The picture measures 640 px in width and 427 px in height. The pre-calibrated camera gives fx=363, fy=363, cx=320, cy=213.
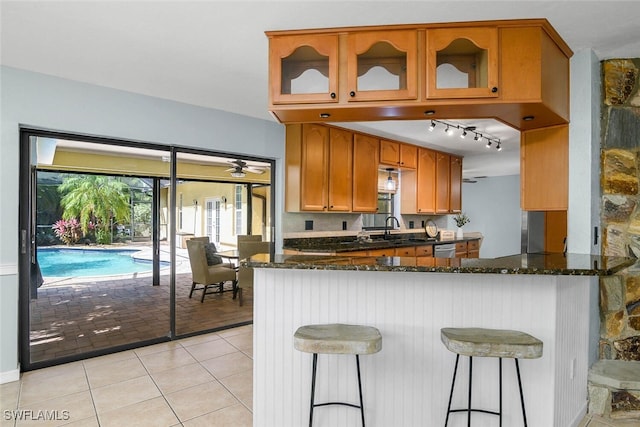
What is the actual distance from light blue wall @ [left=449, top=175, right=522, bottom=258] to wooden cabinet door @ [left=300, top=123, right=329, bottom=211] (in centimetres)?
603

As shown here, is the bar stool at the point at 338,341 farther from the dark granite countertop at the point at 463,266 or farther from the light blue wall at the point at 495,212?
the light blue wall at the point at 495,212

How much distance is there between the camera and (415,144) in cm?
554

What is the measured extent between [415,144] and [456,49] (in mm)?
3568

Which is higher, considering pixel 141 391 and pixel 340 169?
pixel 340 169

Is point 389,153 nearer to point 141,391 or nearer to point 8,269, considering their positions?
point 141,391

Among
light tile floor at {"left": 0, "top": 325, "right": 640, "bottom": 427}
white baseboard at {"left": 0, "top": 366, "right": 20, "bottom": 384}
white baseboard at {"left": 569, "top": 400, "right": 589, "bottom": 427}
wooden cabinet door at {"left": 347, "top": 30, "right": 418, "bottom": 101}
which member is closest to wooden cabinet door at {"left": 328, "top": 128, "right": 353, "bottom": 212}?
light tile floor at {"left": 0, "top": 325, "right": 640, "bottom": 427}

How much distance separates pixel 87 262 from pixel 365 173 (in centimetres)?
333

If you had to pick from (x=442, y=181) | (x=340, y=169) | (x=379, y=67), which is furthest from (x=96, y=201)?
(x=442, y=181)

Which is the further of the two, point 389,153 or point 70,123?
point 389,153

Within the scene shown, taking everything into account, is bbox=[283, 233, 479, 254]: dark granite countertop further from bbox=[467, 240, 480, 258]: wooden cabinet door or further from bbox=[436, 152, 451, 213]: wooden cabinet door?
bbox=[467, 240, 480, 258]: wooden cabinet door

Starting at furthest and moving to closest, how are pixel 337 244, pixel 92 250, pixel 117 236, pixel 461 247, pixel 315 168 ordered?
pixel 461 247, pixel 337 244, pixel 315 168, pixel 117 236, pixel 92 250

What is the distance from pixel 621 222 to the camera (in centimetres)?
244

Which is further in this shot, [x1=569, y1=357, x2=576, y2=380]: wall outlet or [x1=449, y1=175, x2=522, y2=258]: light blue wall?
[x1=449, y1=175, x2=522, y2=258]: light blue wall

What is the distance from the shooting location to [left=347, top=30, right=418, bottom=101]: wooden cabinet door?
2.01 meters
